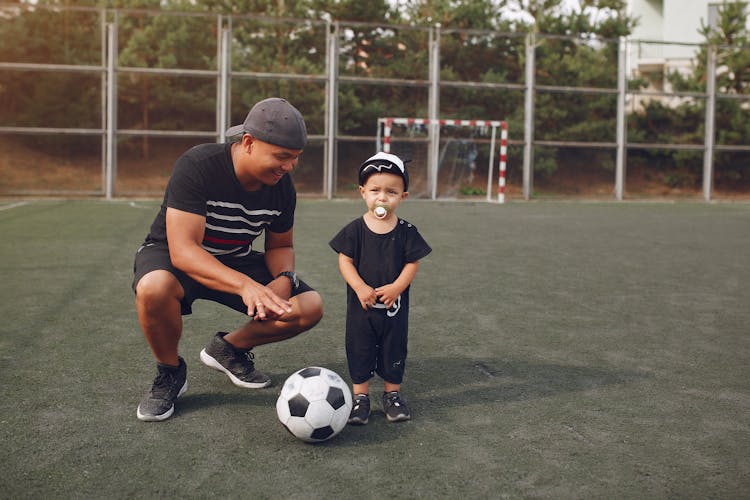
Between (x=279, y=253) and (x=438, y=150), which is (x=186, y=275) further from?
(x=438, y=150)

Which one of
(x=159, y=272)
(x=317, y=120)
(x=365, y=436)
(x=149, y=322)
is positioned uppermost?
(x=317, y=120)

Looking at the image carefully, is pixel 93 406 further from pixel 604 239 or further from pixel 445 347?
pixel 604 239

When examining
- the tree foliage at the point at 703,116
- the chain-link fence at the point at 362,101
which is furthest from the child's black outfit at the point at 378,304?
the tree foliage at the point at 703,116

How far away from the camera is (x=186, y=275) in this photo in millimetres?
3281

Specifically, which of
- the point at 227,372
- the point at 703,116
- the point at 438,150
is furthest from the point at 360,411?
the point at 703,116

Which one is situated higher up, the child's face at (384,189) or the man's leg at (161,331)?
the child's face at (384,189)

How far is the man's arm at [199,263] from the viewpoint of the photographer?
9.90 feet

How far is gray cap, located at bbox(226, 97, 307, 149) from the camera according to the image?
3012 mm

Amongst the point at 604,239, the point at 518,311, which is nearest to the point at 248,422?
the point at 518,311

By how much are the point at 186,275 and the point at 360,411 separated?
0.92m

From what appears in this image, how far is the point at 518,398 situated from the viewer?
11.2 ft

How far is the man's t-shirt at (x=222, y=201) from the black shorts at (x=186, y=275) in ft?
0.18

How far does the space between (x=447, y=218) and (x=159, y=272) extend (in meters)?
10.4

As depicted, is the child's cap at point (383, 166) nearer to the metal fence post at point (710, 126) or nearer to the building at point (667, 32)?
the metal fence post at point (710, 126)
